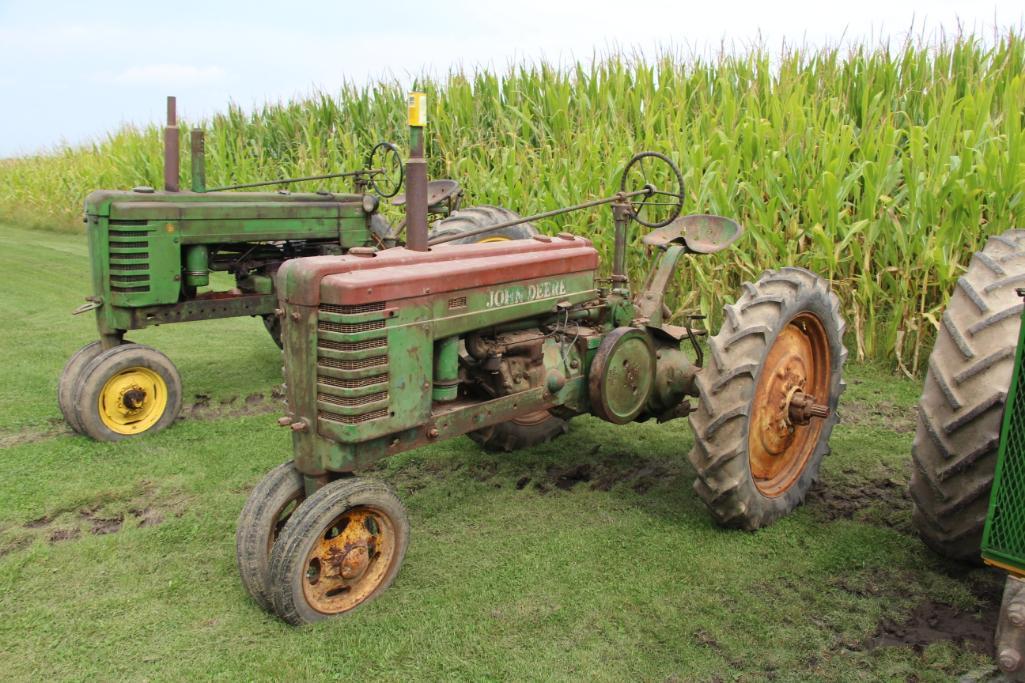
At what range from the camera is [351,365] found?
2.52m

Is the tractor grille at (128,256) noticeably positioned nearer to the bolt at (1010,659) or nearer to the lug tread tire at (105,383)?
the lug tread tire at (105,383)

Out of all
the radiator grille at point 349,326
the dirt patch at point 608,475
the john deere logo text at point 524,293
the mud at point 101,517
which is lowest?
the mud at point 101,517

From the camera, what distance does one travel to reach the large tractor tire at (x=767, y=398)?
2949mm

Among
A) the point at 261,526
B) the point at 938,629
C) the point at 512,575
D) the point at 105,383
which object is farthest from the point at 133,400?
the point at 938,629

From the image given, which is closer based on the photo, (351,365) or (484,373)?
(351,365)

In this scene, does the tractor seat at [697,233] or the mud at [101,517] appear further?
the tractor seat at [697,233]

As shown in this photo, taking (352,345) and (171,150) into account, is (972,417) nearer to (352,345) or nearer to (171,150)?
(352,345)

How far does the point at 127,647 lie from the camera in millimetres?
2459

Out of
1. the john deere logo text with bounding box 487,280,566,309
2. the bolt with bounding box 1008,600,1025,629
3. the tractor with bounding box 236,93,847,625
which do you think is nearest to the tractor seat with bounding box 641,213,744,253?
the tractor with bounding box 236,93,847,625

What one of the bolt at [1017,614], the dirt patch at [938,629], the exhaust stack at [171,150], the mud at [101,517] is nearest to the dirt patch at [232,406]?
the mud at [101,517]

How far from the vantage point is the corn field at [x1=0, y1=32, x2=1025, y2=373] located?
4965mm

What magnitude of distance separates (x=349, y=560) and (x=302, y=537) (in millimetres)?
205

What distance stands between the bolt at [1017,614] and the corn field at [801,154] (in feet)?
10.6

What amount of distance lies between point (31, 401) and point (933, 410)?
4.73m
